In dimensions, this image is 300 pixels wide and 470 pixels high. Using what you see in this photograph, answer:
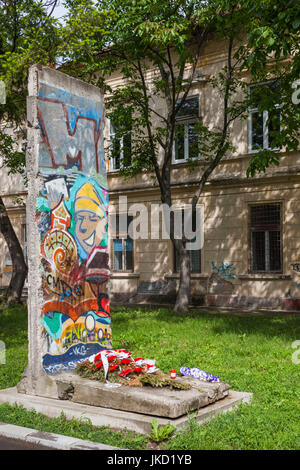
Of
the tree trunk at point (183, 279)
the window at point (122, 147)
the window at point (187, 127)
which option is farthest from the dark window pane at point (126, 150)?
the tree trunk at point (183, 279)

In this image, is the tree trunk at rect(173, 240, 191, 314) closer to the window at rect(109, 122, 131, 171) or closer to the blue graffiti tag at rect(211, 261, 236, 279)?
the blue graffiti tag at rect(211, 261, 236, 279)

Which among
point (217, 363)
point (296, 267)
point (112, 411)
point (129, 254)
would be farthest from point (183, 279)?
point (112, 411)

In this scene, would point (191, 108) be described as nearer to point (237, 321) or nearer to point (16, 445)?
point (237, 321)

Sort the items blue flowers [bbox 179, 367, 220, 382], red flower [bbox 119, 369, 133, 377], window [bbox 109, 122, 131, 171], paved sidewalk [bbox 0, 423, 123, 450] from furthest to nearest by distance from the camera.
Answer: window [bbox 109, 122, 131, 171], blue flowers [bbox 179, 367, 220, 382], red flower [bbox 119, 369, 133, 377], paved sidewalk [bbox 0, 423, 123, 450]

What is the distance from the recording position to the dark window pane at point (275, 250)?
15773 mm

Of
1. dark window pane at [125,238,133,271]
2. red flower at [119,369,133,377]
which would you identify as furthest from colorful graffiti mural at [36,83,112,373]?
dark window pane at [125,238,133,271]

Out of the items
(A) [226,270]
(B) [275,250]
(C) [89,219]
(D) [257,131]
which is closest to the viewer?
(C) [89,219]

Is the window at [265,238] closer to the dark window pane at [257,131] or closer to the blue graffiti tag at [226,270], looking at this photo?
the blue graffiti tag at [226,270]

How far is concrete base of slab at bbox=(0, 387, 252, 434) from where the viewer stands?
4.91m

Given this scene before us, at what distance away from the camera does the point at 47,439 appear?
15.7ft

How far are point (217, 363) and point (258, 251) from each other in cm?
895

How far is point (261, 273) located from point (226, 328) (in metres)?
5.26

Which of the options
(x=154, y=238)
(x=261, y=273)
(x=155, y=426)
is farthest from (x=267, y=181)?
(x=155, y=426)
